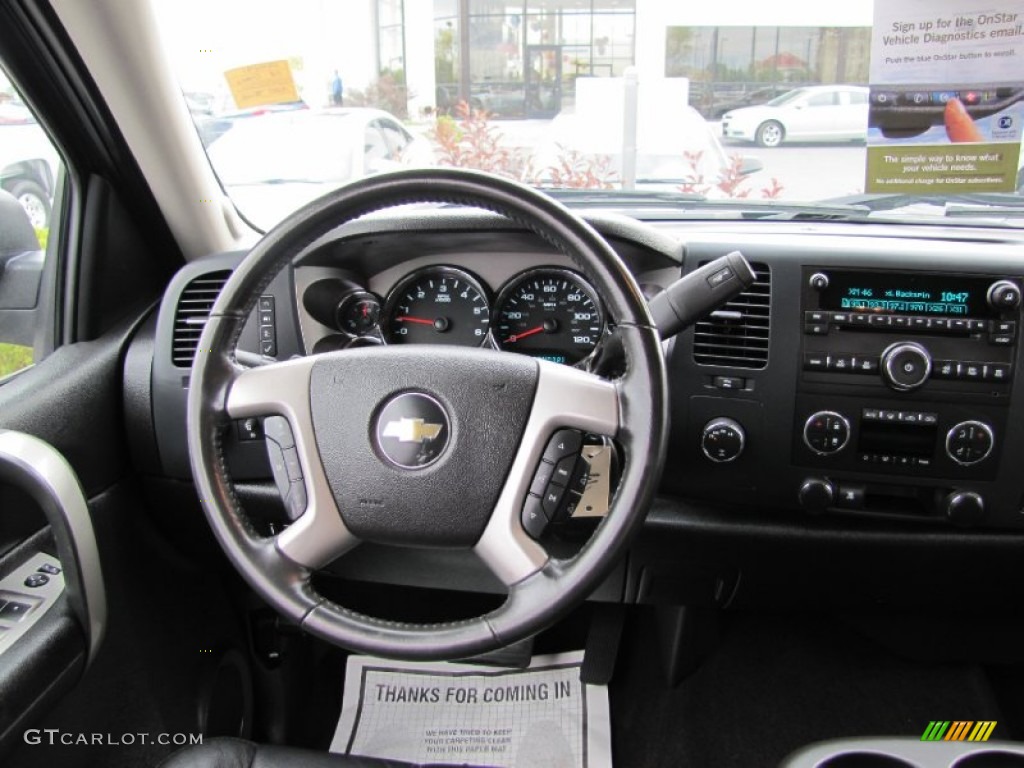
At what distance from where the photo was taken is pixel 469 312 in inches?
68.4

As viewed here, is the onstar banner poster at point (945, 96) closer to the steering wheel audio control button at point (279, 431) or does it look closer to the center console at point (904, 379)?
the center console at point (904, 379)

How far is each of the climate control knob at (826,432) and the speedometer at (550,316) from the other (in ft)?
1.36

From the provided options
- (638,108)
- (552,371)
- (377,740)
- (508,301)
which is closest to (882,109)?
(638,108)

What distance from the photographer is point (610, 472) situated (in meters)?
1.40

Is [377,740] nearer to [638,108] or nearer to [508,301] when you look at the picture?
[508,301]

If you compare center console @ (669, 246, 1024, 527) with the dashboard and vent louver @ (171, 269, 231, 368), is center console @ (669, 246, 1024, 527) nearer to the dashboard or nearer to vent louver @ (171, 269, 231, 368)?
the dashboard

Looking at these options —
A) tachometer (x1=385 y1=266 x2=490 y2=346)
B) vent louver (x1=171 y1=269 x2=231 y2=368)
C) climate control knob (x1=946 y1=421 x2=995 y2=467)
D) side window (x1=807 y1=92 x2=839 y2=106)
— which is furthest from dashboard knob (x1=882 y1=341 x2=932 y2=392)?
vent louver (x1=171 y1=269 x2=231 y2=368)

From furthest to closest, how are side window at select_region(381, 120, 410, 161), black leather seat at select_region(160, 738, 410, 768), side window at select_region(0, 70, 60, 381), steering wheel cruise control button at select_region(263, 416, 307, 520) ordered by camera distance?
side window at select_region(381, 120, 410, 161) → side window at select_region(0, 70, 60, 381) → black leather seat at select_region(160, 738, 410, 768) → steering wheel cruise control button at select_region(263, 416, 307, 520)

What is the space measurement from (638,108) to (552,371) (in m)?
0.85

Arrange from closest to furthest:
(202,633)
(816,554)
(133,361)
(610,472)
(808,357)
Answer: (610,472) → (808,357) → (816,554) → (133,361) → (202,633)

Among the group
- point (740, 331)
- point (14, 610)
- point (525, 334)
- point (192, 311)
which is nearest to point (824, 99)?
point (740, 331)
